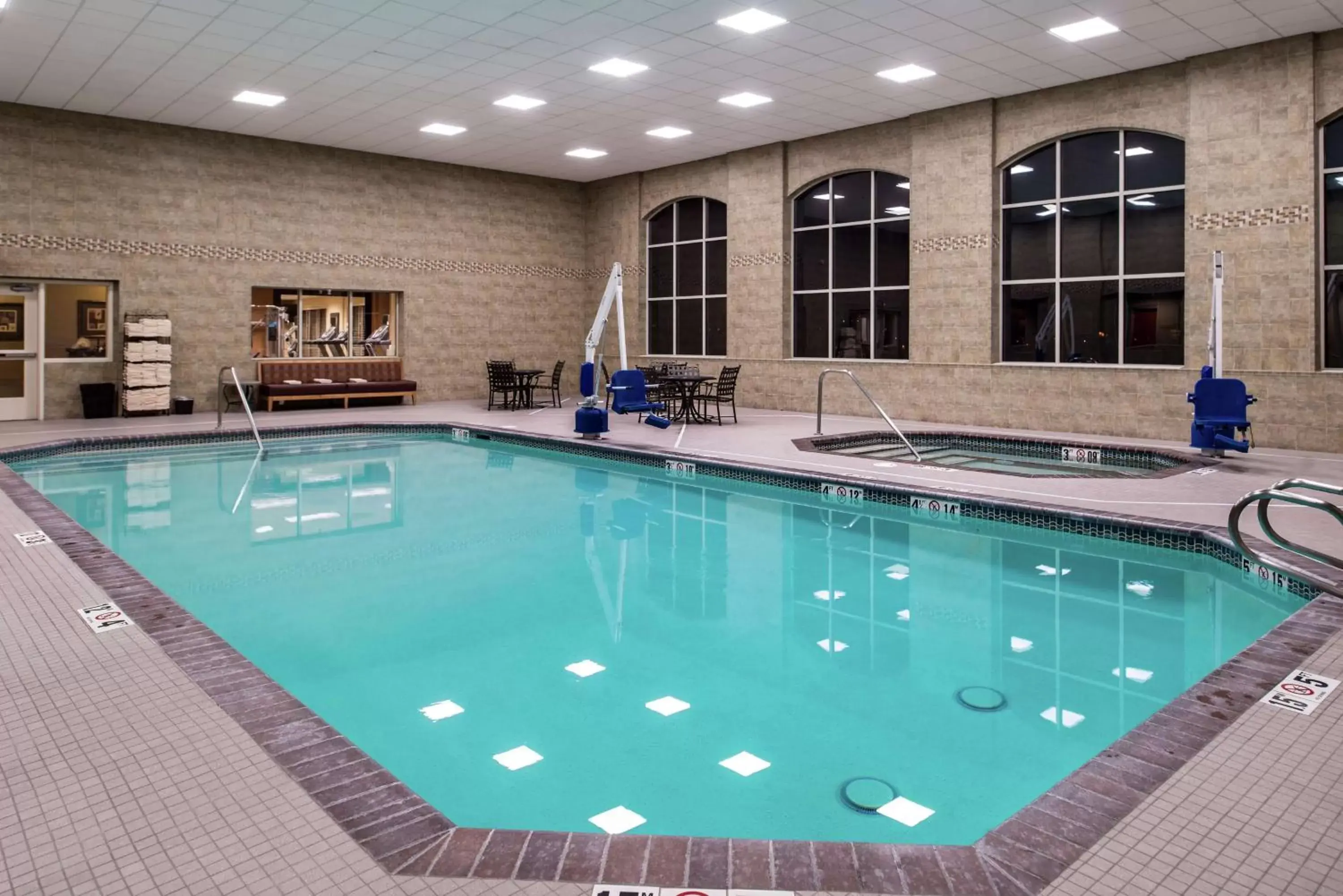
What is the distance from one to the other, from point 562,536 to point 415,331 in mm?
9793

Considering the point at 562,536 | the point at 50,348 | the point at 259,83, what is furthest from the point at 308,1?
the point at 50,348

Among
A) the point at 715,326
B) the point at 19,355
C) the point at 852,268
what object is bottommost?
the point at 19,355

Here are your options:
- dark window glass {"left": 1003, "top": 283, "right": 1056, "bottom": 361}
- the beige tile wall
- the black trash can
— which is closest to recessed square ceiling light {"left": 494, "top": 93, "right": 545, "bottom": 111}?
the beige tile wall

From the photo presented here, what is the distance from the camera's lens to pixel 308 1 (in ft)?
26.4

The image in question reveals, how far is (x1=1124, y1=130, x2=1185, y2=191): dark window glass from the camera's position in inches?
396

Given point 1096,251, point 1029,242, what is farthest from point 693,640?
point 1029,242

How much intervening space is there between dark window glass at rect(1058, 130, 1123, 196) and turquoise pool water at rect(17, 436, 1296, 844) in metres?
5.85

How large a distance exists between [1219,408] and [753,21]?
17.5 feet

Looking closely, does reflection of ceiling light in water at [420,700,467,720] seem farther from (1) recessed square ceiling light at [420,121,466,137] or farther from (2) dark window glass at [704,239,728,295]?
(2) dark window glass at [704,239,728,295]

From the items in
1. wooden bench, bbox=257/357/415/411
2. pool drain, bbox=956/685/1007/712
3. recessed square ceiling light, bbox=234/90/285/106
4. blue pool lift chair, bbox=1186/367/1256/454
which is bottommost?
pool drain, bbox=956/685/1007/712

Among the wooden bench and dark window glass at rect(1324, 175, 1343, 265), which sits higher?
dark window glass at rect(1324, 175, 1343, 265)

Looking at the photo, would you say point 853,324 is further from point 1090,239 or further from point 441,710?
point 441,710

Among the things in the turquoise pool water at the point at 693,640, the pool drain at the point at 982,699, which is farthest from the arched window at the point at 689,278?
the pool drain at the point at 982,699

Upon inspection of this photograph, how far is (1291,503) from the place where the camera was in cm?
394
